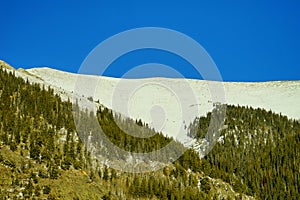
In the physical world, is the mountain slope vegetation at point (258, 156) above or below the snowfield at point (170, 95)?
below

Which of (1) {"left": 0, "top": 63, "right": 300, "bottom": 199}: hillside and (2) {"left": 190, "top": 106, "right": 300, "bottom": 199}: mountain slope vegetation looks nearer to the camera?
(1) {"left": 0, "top": 63, "right": 300, "bottom": 199}: hillside

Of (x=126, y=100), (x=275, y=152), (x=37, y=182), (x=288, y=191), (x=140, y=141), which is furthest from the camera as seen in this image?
(x=126, y=100)

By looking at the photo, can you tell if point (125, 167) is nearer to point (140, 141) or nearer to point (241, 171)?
point (140, 141)

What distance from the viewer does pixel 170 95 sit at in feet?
403

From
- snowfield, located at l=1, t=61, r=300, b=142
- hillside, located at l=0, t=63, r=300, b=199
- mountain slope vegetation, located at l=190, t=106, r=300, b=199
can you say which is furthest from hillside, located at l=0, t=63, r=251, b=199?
snowfield, located at l=1, t=61, r=300, b=142

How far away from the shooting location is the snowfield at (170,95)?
102713 millimetres

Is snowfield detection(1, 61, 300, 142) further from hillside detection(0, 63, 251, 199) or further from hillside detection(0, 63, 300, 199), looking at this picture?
hillside detection(0, 63, 251, 199)

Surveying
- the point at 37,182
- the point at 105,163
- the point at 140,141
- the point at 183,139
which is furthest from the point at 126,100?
the point at 37,182

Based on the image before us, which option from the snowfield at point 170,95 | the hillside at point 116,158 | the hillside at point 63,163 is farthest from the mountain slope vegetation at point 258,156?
the snowfield at point 170,95

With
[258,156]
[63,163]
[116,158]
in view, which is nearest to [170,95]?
[258,156]

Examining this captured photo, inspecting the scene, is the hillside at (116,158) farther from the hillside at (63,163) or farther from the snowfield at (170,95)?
the snowfield at (170,95)

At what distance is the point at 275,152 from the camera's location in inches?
2606

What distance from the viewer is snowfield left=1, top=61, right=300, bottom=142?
102713 mm

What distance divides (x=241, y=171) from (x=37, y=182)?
32.1 meters
